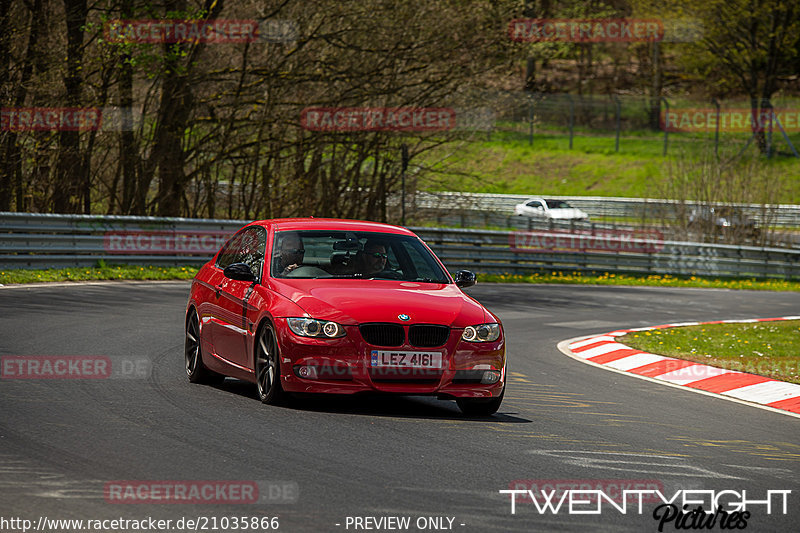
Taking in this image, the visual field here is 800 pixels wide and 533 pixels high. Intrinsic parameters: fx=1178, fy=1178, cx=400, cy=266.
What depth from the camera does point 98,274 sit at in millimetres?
21953

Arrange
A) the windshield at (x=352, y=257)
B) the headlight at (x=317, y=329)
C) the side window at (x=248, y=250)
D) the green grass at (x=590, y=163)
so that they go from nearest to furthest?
1. the headlight at (x=317, y=329)
2. the windshield at (x=352, y=257)
3. the side window at (x=248, y=250)
4. the green grass at (x=590, y=163)

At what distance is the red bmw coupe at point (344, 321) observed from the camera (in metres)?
8.65

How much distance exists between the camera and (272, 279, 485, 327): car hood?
343 inches

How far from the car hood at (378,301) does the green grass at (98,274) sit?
11.7 m

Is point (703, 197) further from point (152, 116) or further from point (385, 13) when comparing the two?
point (152, 116)

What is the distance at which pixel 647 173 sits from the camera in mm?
60625

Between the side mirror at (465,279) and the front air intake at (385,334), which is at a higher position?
the side mirror at (465,279)

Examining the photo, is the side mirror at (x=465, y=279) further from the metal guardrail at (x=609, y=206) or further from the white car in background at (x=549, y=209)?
the white car in background at (x=549, y=209)

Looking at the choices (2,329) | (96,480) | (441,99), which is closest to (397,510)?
(96,480)

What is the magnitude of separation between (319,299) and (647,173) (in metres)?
53.7

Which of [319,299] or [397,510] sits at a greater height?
[319,299]

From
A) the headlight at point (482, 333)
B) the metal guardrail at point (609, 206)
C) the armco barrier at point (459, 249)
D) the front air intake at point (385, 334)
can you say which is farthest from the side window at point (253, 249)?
the metal guardrail at point (609, 206)

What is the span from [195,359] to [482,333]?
9.27 ft

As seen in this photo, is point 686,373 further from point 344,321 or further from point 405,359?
point 344,321
